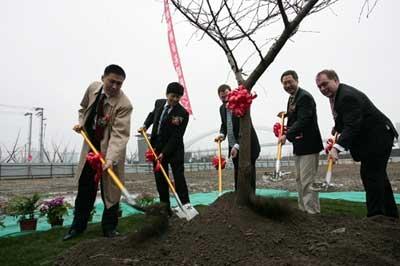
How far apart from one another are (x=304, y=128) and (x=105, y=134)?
2.04 metres

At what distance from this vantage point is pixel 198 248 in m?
2.13

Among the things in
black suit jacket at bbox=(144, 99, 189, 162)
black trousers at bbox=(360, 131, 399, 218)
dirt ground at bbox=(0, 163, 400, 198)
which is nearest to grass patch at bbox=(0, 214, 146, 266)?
black suit jacket at bbox=(144, 99, 189, 162)

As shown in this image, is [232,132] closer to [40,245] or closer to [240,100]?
[240,100]

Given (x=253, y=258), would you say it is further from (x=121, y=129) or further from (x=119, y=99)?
(x=119, y=99)

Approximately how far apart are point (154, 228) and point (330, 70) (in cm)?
213

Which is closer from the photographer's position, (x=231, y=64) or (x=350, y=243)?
(x=350, y=243)

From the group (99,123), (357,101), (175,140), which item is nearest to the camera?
(357,101)

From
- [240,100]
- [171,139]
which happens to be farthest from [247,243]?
[171,139]

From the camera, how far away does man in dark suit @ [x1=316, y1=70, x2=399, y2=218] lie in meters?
2.87

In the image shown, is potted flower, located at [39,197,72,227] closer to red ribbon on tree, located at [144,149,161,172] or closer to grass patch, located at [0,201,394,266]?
grass patch, located at [0,201,394,266]

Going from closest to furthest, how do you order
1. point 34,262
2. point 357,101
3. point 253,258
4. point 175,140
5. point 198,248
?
point 253,258 < point 198,248 < point 34,262 < point 357,101 < point 175,140

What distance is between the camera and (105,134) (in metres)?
3.46

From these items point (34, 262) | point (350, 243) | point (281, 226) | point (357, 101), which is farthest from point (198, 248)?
point (357, 101)

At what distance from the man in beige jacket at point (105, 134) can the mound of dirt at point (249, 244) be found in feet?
3.01
